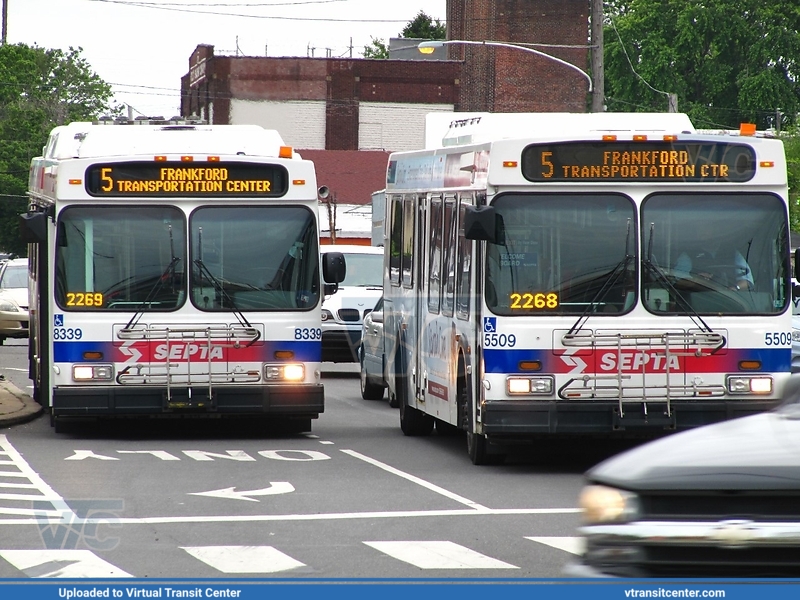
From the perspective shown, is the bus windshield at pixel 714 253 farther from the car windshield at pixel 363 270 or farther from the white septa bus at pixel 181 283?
the car windshield at pixel 363 270

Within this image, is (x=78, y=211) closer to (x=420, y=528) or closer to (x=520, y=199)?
(x=520, y=199)

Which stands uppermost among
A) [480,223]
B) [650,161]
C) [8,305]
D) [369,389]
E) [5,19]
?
[5,19]

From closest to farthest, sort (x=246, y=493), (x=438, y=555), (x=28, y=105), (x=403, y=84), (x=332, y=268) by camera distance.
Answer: (x=438, y=555) → (x=246, y=493) → (x=332, y=268) → (x=403, y=84) → (x=28, y=105)

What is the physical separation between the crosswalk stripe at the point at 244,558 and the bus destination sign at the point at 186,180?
23.4 ft

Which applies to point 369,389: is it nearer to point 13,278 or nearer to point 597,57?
point 597,57

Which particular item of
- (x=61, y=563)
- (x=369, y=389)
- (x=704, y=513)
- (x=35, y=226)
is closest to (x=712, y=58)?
(x=369, y=389)

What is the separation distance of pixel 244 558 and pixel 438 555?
1090 mm

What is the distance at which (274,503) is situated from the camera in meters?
11.7

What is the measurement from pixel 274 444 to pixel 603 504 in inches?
408

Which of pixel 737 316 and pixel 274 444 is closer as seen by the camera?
pixel 737 316

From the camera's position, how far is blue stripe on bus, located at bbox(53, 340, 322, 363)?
→ 1581 centimetres

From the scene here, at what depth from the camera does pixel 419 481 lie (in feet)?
43.0

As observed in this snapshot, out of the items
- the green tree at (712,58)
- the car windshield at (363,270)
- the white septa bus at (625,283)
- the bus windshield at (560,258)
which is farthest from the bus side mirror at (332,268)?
the green tree at (712,58)
